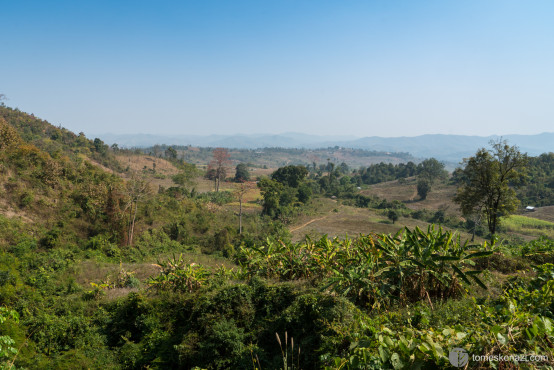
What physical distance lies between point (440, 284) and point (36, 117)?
5179 centimetres

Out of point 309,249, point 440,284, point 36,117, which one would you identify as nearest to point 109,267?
point 309,249

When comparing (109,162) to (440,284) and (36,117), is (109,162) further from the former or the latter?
(440,284)

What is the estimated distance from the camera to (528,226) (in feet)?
97.3

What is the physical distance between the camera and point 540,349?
2.13 meters

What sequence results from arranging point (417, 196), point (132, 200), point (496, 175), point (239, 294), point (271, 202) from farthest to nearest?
1. point (417, 196)
2. point (271, 202)
3. point (132, 200)
4. point (496, 175)
5. point (239, 294)

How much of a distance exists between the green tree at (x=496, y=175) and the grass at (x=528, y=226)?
63.6 feet

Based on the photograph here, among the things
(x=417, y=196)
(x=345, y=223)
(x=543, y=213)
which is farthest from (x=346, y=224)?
(x=417, y=196)

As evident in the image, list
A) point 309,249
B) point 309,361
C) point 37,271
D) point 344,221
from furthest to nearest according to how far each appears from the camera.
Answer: point 344,221, point 37,271, point 309,249, point 309,361

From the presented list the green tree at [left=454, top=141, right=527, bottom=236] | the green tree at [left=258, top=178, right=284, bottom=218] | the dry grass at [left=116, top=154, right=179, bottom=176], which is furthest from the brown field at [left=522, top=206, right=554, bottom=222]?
the dry grass at [left=116, top=154, right=179, bottom=176]

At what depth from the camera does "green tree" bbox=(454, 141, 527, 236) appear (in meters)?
12.6

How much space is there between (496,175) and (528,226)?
2392 centimetres

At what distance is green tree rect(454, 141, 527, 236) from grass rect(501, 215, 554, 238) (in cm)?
1938

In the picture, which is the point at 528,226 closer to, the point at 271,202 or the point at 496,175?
the point at 496,175

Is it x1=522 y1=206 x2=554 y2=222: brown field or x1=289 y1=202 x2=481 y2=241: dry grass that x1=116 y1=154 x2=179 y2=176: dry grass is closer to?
x1=289 y1=202 x2=481 y2=241: dry grass
